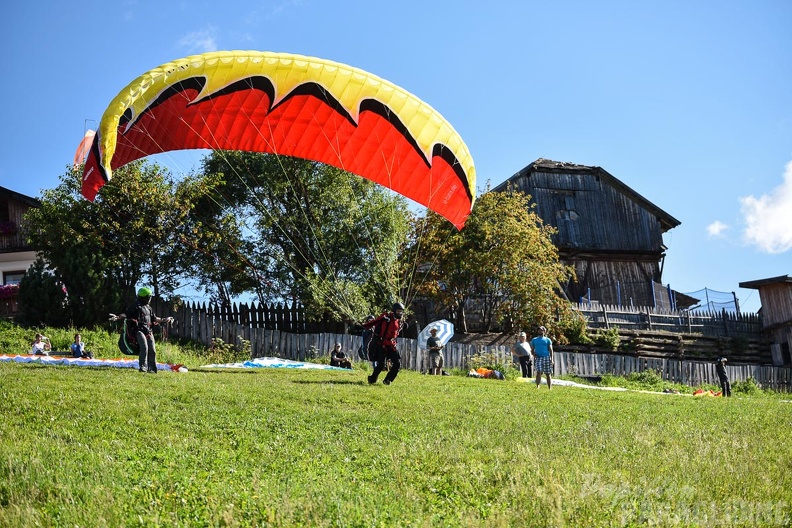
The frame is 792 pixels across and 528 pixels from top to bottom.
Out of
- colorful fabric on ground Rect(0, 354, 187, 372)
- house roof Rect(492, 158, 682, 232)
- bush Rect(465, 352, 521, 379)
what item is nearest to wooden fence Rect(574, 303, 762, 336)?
bush Rect(465, 352, 521, 379)

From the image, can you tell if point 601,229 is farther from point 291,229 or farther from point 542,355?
point 542,355

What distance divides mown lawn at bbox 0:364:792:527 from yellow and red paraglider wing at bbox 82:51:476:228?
5975 mm

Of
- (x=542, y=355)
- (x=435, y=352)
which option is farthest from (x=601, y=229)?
(x=542, y=355)

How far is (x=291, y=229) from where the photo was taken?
29375 millimetres

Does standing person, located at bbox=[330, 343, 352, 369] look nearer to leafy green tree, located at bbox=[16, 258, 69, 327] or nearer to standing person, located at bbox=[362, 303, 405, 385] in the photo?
standing person, located at bbox=[362, 303, 405, 385]

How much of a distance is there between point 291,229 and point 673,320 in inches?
684

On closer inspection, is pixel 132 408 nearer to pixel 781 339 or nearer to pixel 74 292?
pixel 74 292

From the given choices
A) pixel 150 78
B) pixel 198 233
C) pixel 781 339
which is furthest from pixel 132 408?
pixel 781 339

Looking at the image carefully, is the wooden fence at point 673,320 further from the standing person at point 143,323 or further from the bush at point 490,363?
the standing person at point 143,323

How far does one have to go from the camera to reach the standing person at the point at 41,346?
2010cm

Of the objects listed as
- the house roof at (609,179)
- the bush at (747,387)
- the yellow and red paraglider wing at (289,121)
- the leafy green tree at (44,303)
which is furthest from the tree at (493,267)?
the leafy green tree at (44,303)

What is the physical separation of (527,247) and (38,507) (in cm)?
2546

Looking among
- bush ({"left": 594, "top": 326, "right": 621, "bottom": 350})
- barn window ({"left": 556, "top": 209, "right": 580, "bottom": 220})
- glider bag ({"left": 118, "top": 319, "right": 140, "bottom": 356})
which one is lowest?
glider bag ({"left": 118, "top": 319, "right": 140, "bottom": 356})

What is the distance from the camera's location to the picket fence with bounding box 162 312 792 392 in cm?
2578
